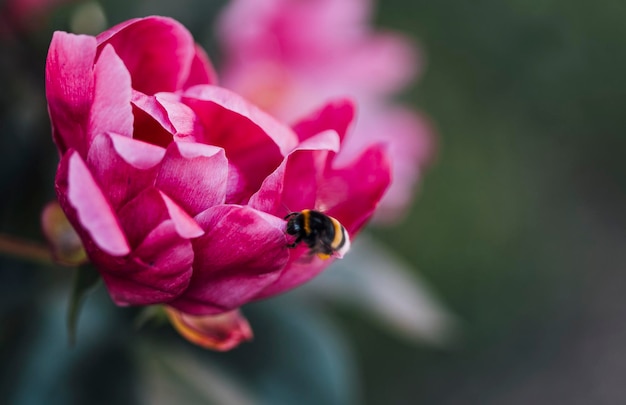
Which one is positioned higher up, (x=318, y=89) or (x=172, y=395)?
(x=318, y=89)

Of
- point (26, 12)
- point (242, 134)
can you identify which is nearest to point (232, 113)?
point (242, 134)

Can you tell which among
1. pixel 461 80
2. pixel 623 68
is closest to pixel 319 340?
pixel 461 80

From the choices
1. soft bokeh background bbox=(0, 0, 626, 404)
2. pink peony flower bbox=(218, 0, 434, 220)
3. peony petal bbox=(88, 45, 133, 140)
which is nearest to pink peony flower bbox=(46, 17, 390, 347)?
peony petal bbox=(88, 45, 133, 140)

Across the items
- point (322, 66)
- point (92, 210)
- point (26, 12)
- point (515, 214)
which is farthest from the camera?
point (515, 214)

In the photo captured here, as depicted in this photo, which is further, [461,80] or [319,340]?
[461,80]

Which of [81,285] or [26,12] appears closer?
[81,285]

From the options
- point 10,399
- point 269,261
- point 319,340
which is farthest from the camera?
point 319,340

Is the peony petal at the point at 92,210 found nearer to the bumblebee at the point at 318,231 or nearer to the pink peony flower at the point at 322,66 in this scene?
the bumblebee at the point at 318,231

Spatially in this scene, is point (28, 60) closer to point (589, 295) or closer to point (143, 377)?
point (143, 377)

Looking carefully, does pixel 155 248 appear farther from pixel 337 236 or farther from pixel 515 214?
pixel 515 214
